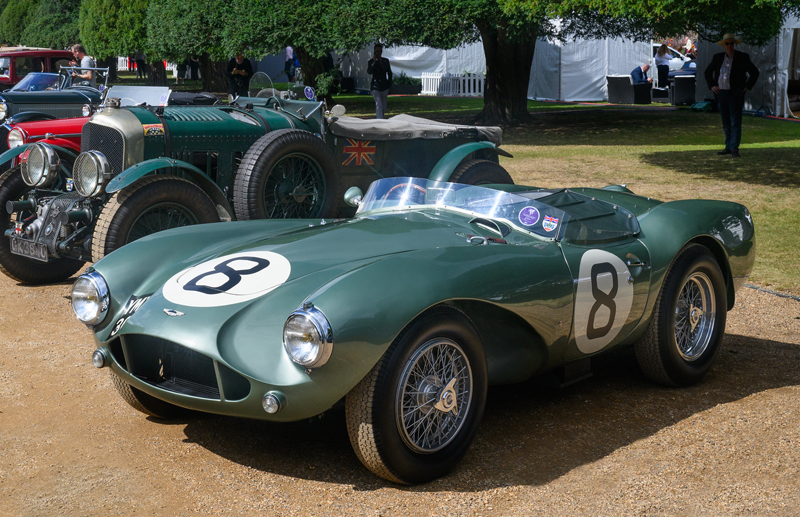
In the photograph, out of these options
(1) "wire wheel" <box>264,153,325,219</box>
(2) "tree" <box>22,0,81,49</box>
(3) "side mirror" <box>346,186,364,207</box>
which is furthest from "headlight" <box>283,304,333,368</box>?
(2) "tree" <box>22,0,81,49</box>

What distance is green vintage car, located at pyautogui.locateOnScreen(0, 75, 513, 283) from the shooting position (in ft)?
21.4

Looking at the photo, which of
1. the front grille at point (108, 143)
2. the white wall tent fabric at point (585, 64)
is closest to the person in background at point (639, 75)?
the white wall tent fabric at point (585, 64)

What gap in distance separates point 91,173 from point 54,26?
37413 millimetres

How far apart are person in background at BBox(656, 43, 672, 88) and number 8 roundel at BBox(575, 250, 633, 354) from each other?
27.4 meters

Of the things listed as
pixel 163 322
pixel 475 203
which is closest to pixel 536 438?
pixel 475 203

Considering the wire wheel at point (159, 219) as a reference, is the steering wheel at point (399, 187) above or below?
above

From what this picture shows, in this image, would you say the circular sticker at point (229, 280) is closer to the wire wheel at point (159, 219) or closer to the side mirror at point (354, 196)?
the side mirror at point (354, 196)

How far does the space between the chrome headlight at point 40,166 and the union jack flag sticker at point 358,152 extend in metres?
2.73

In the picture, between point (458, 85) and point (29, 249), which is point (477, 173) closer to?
point (29, 249)

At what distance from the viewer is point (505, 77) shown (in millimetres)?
19938

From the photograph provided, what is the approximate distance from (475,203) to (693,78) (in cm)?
2417

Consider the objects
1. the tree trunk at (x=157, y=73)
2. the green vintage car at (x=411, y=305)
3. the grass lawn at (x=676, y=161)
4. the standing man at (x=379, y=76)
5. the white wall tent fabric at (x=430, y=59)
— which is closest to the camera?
the green vintage car at (x=411, y=305)

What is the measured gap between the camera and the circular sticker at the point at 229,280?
3.54m

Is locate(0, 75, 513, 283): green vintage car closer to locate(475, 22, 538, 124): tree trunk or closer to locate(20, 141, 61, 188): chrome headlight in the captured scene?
locate(20, 141, 61, 188): chrome headlight
